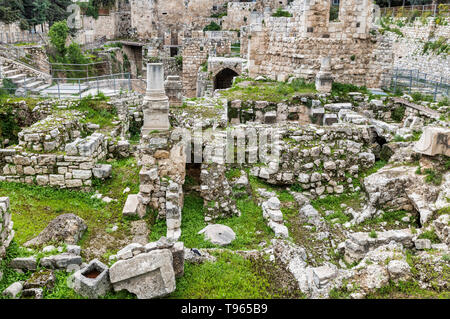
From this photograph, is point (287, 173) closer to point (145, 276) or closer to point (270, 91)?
point (145, 276)

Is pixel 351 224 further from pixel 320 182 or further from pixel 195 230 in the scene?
pixel 195 230

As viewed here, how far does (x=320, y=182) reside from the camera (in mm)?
9594

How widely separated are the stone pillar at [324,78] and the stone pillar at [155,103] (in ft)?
23.9

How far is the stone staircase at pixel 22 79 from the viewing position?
14.9 meters

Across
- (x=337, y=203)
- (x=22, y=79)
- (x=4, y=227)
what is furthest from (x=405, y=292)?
(x=22, y=79)

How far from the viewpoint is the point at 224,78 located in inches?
961

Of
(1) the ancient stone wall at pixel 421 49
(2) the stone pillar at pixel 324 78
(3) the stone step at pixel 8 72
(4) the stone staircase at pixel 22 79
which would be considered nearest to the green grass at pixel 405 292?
(2) the stone pillar at pixel 324 78

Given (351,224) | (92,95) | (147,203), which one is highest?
(92,95)

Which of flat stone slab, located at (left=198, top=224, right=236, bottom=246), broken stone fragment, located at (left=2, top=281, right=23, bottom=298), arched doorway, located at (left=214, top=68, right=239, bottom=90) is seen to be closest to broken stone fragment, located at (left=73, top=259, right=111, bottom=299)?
broken stone fragment, located at (left=2, top=281, right=23, bottom=298)

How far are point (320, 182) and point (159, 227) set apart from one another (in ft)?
14.0

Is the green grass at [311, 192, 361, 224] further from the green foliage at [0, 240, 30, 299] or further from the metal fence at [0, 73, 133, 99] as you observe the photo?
the metal fence at [0, 73, 133, 99]

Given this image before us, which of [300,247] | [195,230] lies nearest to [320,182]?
[300,247]

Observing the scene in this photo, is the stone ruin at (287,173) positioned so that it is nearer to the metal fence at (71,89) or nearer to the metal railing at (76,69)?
the metal fence at (71,89)

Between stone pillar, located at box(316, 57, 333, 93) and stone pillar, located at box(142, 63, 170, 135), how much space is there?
7.30 m
